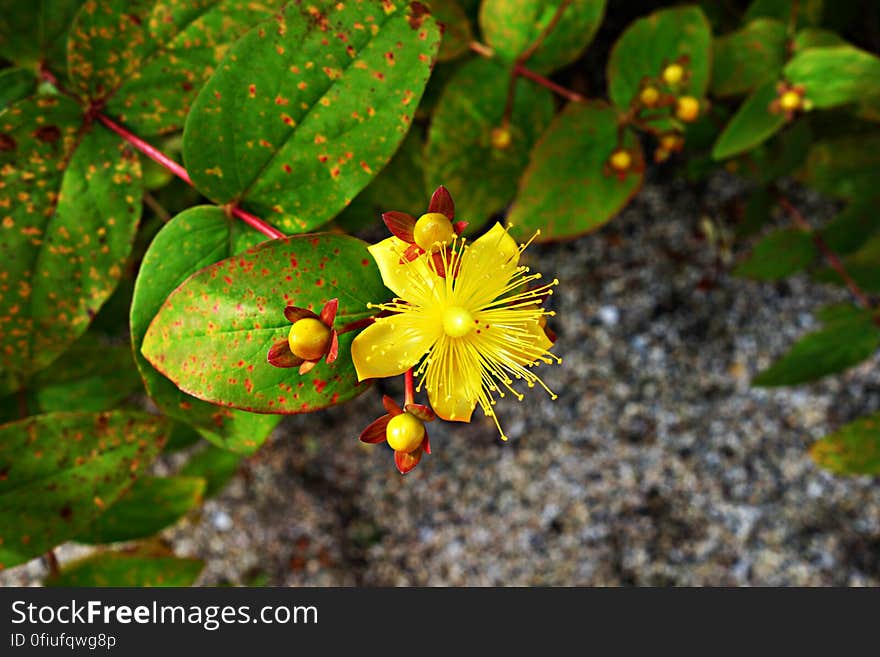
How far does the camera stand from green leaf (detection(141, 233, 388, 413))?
719mm

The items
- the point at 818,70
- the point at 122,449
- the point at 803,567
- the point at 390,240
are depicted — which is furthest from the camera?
the point at 803,567

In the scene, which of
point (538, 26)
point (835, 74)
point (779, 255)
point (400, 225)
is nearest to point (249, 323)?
point (400, 225)

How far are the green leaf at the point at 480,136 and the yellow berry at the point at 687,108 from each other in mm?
190

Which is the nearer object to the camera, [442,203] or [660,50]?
[442,203]

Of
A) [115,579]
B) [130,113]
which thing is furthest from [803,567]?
[130,113]

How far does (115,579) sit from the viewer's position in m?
1.09

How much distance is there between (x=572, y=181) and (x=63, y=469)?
2.44ft

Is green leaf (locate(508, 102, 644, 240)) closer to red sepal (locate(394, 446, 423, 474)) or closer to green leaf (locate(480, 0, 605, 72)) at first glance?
green leaf (locate(480, 0, 605, 72))

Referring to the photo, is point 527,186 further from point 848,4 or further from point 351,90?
point 848,4

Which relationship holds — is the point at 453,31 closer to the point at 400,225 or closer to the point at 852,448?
the point at 400,225

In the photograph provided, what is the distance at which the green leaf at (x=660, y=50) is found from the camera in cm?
108

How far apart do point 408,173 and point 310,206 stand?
0.49 metres

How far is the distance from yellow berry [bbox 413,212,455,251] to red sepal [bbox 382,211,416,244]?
0.9 inches

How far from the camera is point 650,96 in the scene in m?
1.05
